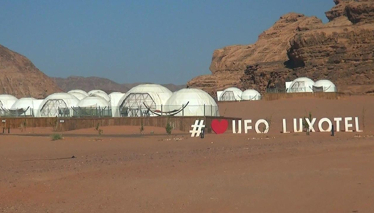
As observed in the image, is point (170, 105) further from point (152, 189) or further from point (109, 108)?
point (152, 189)

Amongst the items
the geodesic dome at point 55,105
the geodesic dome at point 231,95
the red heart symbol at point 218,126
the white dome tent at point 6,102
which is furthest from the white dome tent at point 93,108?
the geodesic dome at point 231,95

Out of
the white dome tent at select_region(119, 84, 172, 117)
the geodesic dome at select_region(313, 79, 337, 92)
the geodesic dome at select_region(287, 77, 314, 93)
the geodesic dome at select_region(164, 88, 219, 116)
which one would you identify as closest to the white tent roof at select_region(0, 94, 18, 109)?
the white dome tent at select_region(119, 84, 172, 117)

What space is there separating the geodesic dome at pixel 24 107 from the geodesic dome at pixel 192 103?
52.3ft

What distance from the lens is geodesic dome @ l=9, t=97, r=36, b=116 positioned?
4950 cm

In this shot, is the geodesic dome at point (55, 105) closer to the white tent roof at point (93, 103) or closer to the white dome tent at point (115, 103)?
the white tent roof at point (93, 103)

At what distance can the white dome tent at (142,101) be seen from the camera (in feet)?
128

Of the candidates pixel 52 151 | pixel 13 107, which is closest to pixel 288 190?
pixel 52 151

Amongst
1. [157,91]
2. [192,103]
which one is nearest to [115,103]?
[157,91]

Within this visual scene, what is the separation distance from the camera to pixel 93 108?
4247cm

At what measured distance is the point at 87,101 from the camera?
143ft

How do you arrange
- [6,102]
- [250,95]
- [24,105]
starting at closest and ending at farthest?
1. [24,105]
2. [6,102]
3. [250,95]

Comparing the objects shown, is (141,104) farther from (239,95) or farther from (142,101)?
(239,95)

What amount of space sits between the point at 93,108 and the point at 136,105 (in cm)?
453

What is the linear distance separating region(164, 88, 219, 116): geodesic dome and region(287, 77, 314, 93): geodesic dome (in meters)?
20.3
